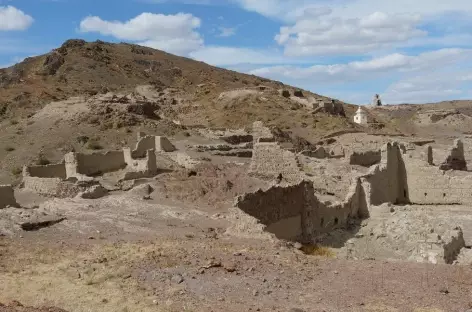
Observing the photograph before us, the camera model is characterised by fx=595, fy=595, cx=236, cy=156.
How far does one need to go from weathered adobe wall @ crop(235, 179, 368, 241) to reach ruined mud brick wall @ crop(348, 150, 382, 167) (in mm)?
6549

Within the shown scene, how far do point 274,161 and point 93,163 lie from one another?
29.5ft

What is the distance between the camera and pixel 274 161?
1989 centimetres

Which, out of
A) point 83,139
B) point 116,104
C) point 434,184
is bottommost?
point 434,184

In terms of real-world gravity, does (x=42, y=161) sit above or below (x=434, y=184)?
above

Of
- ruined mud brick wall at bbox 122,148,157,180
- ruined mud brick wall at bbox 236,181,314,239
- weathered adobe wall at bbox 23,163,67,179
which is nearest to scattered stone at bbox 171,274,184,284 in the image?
ruined mud brick wall at bbox 236,181,314,239

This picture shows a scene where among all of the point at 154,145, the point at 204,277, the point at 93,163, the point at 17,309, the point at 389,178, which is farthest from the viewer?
the point at 154,145

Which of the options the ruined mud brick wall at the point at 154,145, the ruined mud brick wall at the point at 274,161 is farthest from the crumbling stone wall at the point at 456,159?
the ruined mud brick wall at the point at 154,145

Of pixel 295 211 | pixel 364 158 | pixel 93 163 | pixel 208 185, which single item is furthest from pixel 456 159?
pixel 93 163

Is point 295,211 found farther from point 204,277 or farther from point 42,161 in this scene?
point 42,161

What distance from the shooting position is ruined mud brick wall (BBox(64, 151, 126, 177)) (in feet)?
78.0

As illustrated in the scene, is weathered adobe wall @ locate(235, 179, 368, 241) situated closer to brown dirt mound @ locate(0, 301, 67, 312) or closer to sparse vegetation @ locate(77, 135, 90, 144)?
brown dirt mound @ locate(0, 301, 67, 312)

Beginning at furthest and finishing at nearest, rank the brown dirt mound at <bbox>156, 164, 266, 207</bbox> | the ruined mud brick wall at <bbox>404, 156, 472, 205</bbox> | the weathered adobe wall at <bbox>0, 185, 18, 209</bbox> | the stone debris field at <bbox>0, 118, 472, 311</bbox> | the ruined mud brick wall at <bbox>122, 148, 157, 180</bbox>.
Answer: the ruined mud brick wall at <bbox>122, 148, 157, 180</bbox>
the ruined mud brick wall at <bbox>404, 156, 472, 205</bbox>
the brown dirt mound at <bbox>156, 164, 266, 207</bbox>
the weathered adobe wall at <bbox>0, 185, 18, 209</bbox>
the stone debris field at <bbox>0, 118, 472, 311</bbox>

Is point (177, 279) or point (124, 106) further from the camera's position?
point (124, 106)

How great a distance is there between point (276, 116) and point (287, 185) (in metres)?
32.5
